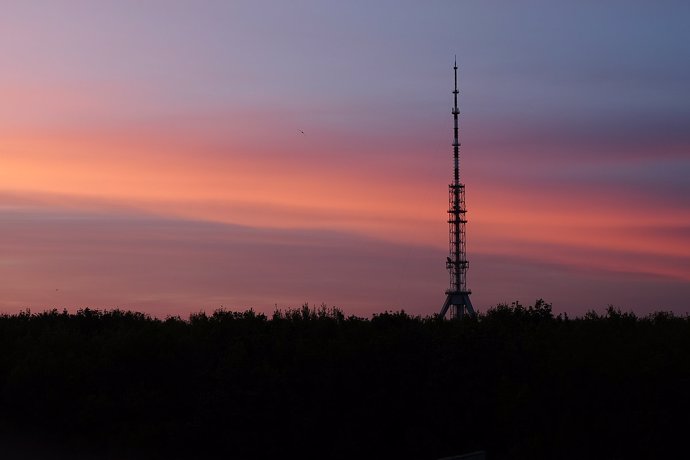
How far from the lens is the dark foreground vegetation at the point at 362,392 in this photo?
2350cm

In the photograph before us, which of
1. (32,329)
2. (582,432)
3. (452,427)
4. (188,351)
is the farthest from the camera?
(32,329)

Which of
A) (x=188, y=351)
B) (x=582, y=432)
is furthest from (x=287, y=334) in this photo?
(x=582, y=432)

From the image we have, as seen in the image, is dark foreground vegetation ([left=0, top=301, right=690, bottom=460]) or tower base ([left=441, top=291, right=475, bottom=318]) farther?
tower base ([left=441, top=291, right=475, bottom=318])

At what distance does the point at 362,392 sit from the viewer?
86.5 ft

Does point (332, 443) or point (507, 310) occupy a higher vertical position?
point (507, 310)

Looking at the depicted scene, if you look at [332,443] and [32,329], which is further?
[32,329]

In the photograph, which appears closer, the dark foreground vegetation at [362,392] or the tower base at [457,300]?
the dark foreground vegetation at [362,392]

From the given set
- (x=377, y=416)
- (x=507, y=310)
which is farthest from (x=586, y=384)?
(x=507, y=310)

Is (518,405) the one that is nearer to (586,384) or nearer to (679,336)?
(586,384)

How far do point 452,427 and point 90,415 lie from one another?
10.5 m

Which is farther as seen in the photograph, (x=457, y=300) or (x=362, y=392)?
(x=457, y=300)

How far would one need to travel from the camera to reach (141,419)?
26141 millimetres

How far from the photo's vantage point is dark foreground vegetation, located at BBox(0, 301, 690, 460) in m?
23.5

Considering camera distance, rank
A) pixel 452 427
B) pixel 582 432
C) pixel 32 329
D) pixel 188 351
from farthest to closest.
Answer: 1. pixel 32 329
2. pixel 188 351
3. pixel 452 427
4. pixel 582 432
